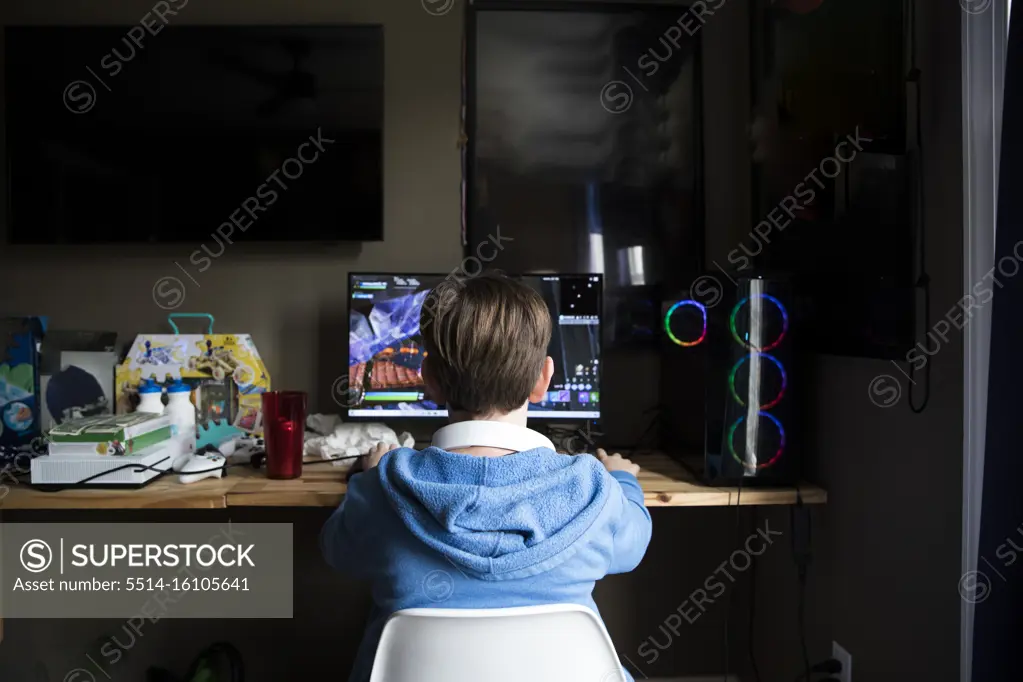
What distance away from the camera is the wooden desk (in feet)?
5.10

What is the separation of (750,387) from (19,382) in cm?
187

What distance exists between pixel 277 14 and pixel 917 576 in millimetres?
2214

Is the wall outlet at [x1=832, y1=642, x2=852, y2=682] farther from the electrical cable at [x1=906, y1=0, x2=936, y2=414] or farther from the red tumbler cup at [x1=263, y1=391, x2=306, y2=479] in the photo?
the red tumbler cup at [x1=263, y1=391, x2=306, y2=479]

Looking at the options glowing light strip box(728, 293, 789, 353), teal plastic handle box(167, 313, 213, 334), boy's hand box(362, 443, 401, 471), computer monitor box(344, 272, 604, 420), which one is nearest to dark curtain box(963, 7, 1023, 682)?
glowing light strip box(728, 293, 789, 353)

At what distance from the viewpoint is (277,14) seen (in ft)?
7.16

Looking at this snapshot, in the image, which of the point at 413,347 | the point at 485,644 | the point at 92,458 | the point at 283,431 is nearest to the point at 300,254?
the point at 413,347

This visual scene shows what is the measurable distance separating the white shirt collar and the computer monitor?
888mm

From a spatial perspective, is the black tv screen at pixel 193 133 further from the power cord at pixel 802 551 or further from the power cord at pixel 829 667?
the power cord at pixel 829 667

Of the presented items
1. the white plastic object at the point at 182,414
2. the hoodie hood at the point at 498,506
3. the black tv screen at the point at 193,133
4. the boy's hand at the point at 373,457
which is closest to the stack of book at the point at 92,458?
the white plastic object at the point at 182,414

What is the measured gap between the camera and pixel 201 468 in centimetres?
168

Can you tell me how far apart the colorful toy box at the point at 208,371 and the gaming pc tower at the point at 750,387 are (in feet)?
4.14

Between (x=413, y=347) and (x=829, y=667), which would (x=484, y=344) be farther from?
(x=829, y=667)

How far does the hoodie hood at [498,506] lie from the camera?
99cm

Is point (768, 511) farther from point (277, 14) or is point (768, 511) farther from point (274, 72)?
point (277, 14)
